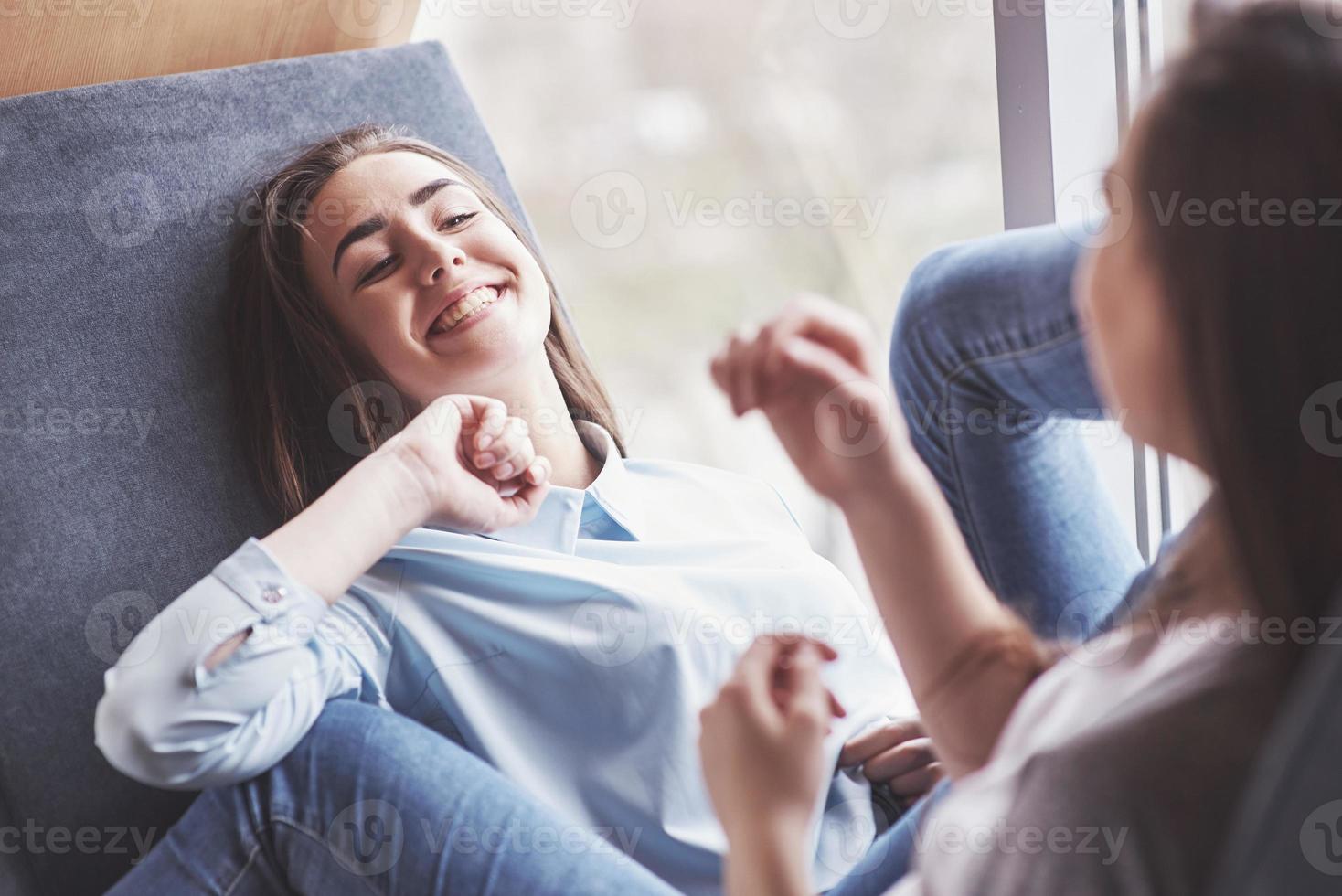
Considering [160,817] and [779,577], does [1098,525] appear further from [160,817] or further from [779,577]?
[160,817]

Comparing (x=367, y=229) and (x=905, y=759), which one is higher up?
(x=367, y=229)

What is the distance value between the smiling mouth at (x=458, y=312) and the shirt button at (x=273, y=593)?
32 centimetres

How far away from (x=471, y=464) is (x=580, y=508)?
117mm

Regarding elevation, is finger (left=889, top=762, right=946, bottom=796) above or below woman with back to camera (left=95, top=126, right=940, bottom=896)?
below

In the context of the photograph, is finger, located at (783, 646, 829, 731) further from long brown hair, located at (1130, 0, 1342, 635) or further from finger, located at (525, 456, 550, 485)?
finger, located at (525, 456, 550, 485)

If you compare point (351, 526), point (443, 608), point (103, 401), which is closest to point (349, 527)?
point (351, 526)

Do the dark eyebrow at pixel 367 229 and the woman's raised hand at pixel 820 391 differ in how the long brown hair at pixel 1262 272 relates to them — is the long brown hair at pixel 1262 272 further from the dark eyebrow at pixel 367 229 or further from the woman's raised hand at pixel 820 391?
the dark eyebrow at pixel 367 229

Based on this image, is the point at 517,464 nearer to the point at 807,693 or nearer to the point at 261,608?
the point at 261,608

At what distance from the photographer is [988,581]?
0.84m

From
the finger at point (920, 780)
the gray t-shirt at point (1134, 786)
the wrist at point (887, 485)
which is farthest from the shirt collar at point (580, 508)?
the gray t-shirt at point (1134, 786)

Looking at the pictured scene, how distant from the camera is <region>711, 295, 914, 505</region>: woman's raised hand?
0.66 metres

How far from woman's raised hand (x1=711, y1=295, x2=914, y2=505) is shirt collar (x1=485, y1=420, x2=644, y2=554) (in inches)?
16.7

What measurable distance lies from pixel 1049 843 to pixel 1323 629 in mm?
158

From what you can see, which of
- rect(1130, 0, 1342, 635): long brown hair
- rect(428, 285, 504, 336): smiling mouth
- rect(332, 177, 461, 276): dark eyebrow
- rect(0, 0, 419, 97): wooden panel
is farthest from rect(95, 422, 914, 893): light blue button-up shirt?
rect(0, 0, 419, 97): wooden panel
